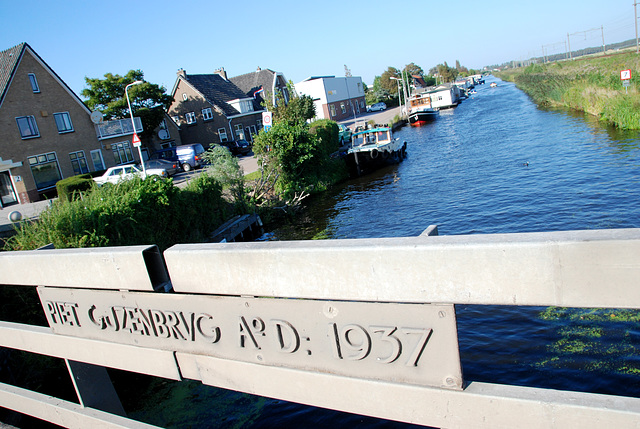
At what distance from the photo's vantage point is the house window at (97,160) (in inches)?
1252

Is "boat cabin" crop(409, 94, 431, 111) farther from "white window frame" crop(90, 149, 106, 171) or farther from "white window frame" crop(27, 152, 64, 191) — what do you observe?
"white window frame" crop(27, 152, 64, 191)

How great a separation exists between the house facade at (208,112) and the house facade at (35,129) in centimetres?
1550

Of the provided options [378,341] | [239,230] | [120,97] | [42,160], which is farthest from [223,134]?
[378,341]

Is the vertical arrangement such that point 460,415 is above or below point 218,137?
below

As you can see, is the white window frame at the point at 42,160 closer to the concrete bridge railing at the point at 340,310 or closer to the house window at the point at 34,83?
the house window at the point at 34,83

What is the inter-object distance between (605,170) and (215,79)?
41874mm

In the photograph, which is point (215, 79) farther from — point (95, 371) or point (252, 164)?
point (95, 371)

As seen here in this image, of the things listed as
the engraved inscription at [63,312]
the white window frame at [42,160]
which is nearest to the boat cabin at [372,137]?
the white window frame at [42,160]

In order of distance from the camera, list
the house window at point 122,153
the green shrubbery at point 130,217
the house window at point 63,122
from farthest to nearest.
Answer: the house window at point 122,153 < the house window at point 63,122 < the green shrubbery at point 130,217

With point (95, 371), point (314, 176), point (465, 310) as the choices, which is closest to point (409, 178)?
point (314, 176)

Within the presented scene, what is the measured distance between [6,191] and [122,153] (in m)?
8.75

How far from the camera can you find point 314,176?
79.6 ft

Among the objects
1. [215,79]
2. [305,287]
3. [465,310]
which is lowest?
[465,310]

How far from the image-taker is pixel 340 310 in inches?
81.6
